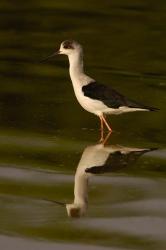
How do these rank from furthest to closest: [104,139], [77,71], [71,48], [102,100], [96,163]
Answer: [71,48]
[77,71]
[102,100]
[104,139]
[96,163]

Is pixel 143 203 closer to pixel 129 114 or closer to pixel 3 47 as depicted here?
pixel 129 114

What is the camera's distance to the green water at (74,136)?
944 centimetres

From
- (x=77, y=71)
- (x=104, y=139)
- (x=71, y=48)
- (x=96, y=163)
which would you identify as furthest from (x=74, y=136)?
(x=71, y=48)

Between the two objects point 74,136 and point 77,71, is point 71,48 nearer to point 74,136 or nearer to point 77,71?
point 77,71

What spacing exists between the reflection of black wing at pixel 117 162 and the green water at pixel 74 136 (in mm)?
13

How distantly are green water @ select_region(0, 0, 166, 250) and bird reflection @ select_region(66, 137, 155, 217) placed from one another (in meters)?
0.03

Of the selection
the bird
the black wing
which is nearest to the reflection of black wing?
the bird

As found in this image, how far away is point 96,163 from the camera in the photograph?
1175cm

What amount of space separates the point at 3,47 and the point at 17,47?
286 mm

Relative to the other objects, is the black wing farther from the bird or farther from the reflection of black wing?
the reflection of black wing

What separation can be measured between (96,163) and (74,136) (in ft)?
4.39

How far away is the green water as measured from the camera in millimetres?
9438

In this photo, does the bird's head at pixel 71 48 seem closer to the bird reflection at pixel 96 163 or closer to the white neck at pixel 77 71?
the white neck at pixel 77 71

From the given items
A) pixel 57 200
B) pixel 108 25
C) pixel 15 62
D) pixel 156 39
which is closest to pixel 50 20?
pixel 108 25
